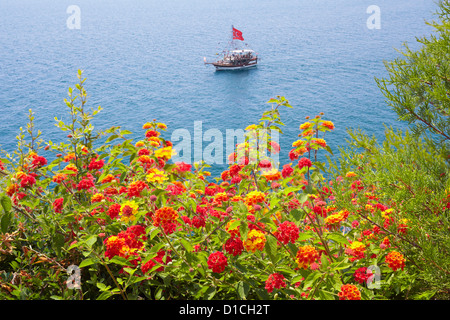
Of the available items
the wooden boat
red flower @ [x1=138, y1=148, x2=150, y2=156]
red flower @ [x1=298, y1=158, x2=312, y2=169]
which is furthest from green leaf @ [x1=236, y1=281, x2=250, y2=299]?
the wooden boat

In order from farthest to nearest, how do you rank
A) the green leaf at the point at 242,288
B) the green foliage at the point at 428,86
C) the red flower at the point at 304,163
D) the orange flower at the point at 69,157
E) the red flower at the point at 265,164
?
1. the orange flower at the point at 69,157
2. the red flower at the point at 265,164
3. the green foliage at the point at 428,86
4. the red flower at the point at 304,163
5. the green leaf at the point at 242,288

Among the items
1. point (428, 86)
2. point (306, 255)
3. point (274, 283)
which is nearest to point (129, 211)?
point (274, 283)

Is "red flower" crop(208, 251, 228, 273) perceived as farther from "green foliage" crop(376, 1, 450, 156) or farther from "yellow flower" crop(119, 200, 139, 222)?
"green foliage" crop(376, 1, 450, 156)

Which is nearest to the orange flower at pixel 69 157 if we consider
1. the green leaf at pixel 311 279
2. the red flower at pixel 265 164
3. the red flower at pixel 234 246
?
the red flower at pixel 265 164

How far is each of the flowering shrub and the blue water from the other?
2011 cm

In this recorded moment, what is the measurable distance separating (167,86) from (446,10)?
47198mm

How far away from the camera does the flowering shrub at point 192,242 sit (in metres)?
2.31

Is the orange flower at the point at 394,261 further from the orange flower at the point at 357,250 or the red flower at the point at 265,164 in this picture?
the red flower at the point at 265,164

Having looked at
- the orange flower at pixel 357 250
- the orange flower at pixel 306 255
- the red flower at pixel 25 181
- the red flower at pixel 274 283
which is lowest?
the red flower at pixel 274 283

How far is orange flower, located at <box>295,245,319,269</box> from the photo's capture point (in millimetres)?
2221

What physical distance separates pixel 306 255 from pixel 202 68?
5611 centimetres
